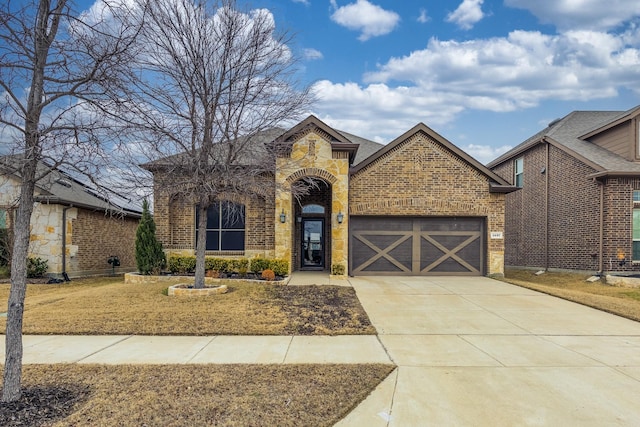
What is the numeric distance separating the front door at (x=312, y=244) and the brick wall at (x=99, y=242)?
23.3 ft

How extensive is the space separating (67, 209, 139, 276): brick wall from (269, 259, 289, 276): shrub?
6414mm

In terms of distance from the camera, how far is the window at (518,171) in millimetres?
19391

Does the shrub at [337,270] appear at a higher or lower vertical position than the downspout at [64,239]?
lower

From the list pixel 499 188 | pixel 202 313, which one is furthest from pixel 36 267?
pixel 499 188

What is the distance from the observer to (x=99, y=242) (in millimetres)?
17312

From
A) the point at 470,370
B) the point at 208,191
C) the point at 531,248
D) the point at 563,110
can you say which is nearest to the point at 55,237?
the point at 208,191

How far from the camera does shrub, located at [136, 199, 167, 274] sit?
1301 centimetres

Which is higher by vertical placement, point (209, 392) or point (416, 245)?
point (416, 245)

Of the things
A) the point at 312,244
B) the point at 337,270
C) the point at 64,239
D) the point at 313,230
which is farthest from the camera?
the point at 312,244

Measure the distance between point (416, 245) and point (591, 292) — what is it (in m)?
5.51

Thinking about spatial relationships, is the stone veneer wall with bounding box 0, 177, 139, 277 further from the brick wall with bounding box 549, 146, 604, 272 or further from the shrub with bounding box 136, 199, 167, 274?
the brick wall with bounding box 549, 146, 604, 272

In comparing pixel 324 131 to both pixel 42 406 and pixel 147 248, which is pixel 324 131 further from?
pixel 42 406

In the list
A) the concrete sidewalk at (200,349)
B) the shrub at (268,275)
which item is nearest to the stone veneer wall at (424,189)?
the shrub at (268,275)

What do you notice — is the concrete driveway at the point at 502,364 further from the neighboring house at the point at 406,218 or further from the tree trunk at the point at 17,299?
the neighboring house at the point at 406,218
